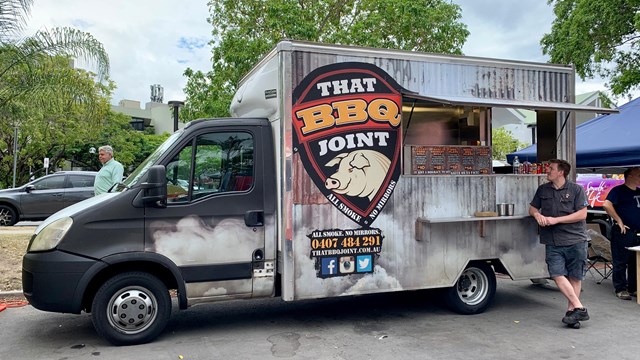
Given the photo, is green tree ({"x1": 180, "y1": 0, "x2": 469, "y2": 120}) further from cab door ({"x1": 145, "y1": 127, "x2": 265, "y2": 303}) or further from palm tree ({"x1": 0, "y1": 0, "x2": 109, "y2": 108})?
cab door ({"x1": 145, "y1": 127, "x2": 265, "y2": 303})

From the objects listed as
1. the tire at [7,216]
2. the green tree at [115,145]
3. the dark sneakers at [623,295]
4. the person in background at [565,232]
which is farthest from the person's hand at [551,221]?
the green tree at [115,145]

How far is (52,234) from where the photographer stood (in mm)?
4758

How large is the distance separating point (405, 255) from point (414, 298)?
4.97 ft

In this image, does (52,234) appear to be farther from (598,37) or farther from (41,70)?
(598,37)

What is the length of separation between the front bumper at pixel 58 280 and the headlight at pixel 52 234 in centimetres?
8

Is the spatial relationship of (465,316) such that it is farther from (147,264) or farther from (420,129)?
(147,264)

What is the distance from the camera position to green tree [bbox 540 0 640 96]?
1426cm

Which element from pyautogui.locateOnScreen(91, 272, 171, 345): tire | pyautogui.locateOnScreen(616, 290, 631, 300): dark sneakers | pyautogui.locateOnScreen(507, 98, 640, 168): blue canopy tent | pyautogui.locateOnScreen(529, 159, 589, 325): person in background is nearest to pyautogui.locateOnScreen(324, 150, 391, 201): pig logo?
pyautogui.locateOnScreen(529, 159, 589, 325): person in background

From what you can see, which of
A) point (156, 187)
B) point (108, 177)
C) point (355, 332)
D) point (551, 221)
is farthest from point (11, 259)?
point (551, 221)

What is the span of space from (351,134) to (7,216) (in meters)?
12.2

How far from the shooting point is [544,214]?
591cm

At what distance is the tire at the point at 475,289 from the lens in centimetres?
611

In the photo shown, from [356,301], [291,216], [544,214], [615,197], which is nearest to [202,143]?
[291,216]

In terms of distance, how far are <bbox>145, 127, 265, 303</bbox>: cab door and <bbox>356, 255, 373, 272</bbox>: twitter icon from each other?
1.06 meters
